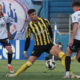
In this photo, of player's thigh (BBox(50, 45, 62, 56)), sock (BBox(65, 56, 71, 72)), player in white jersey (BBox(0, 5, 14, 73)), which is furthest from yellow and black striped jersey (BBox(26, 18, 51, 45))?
player in white jersey (BBox(0, 5, 14, 73))

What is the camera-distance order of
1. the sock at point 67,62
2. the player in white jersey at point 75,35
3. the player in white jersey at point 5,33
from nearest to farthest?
the player in white jersey at point 75,35
the sock at point 67,62
the player in white jersey at point 5,33

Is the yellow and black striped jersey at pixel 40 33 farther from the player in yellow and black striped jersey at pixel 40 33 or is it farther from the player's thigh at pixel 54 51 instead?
the player's thigh at pixel 54 51

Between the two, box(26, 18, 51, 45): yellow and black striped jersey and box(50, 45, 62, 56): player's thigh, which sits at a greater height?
box(26, 18, 51, 45): yellow and black striped jersey

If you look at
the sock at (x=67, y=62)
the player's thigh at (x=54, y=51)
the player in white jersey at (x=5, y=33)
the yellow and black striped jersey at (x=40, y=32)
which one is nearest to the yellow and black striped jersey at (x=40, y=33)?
the yellow and black striped jersey at (x=40, y=32)

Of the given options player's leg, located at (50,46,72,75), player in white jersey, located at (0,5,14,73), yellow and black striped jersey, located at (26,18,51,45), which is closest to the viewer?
player's leg, located at (50,46,72,75)

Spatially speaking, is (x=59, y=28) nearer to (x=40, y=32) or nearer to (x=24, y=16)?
(x=24, y=16)

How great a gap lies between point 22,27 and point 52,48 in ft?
37.2

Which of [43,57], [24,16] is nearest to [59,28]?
[24,16]

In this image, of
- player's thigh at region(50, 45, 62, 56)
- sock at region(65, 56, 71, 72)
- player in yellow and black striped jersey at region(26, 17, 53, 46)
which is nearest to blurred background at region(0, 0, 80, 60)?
player in yellow and black striped jersey at region(26, 17, 53, 46)

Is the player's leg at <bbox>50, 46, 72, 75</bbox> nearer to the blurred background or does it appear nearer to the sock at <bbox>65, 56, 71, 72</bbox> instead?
the sock at <bbox>65, 56, 71, 72</bbox>

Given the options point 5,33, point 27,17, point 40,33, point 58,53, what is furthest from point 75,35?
point 27,17

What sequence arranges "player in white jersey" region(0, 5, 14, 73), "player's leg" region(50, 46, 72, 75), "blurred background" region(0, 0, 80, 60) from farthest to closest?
"blurred background" region(0, 0, 80, 60) → "player in white jersey" region(0, 5, 14, 73) → "player's leg" region(50, 46, 72, 75)

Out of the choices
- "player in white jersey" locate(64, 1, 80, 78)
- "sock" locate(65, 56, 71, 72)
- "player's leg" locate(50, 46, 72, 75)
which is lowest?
"sock" locate(65, 56, 71, 72)

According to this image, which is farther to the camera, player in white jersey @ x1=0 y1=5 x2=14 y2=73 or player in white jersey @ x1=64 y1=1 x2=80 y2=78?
player in white jersey @ x1=0 y1=5 x2=14 y2=73
